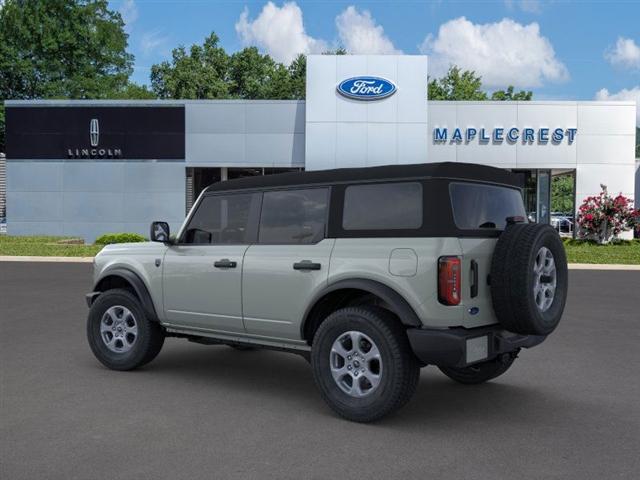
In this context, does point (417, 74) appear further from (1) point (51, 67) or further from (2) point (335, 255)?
(1) point (51, 67)

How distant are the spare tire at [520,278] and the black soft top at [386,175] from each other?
0.52 meters

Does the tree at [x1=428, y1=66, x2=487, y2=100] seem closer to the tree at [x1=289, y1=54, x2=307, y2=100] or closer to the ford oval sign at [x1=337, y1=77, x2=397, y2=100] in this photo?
the tree at [x1=289, y1=54, x2=307, y2=100]

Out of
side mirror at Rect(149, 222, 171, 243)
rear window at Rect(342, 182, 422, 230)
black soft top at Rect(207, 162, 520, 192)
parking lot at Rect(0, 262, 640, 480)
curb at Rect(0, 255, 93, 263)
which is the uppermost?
black soft top at Rect(207, 162, 520, 192)

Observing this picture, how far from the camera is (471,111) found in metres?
28.6

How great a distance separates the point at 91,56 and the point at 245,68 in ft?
44.9

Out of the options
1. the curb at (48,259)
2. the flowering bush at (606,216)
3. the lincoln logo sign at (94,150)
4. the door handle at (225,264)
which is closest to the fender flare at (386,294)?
the door handle at (225,264)

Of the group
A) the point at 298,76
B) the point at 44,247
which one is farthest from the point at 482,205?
the point at 298,76

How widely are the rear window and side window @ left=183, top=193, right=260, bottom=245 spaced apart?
40.6 inches

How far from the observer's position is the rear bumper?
15.1 ft

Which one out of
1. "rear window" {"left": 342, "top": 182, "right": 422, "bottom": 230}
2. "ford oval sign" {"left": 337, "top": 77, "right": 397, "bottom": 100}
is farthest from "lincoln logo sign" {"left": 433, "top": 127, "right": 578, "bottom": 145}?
"rear window" {"left": 342, "top": 182, "right": 422, "bottom": 230}

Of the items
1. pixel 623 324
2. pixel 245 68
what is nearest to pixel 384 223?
pixel 623 324

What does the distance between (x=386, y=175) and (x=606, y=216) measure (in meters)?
24.5

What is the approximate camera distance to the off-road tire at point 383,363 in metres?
4.76

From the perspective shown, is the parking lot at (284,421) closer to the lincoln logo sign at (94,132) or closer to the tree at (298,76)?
the lincoln logo sign at (94,132)
